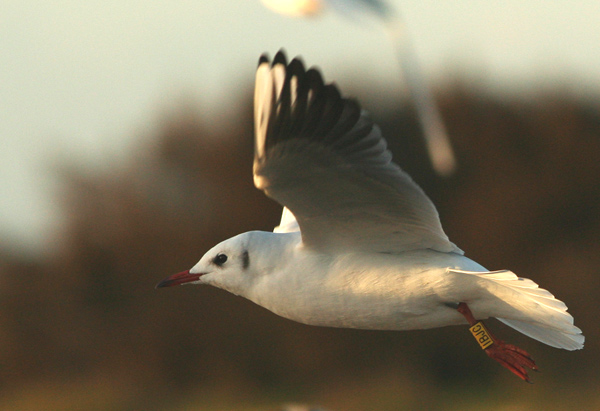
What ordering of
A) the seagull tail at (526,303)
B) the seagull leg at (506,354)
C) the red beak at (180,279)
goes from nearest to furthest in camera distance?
the seagull tail at (526,303), the seagull leg at (506,354), the red beak at (180,279)

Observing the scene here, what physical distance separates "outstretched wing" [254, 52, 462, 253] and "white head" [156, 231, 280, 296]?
350 millimetres

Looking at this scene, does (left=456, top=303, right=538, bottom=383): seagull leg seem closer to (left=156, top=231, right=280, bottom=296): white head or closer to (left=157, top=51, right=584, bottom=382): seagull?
(left=157, top=51, right=584, bottom=382): seagull

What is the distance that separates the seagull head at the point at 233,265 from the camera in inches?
145

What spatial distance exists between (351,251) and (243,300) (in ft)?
26.3

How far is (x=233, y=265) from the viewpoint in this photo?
3.70 m

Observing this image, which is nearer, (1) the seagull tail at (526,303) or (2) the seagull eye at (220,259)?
(1) the seagull tail at (526,303)

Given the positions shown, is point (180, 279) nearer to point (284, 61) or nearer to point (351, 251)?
point (351, 251)

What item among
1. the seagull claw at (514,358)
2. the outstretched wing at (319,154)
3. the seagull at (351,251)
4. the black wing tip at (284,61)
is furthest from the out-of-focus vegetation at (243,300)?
the black wing tip at (284,61)

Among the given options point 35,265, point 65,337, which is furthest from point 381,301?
point 35,265

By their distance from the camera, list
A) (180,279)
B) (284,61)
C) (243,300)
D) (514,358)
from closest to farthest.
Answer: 1. (284,61)
2. (514,358)
3. (180,279)
4. (243,300)

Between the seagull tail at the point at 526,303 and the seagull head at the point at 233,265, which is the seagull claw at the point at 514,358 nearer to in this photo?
the seagull tail at the point at 526,303

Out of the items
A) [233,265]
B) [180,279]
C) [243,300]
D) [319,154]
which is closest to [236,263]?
[233,265]

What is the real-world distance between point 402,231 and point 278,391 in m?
8.29

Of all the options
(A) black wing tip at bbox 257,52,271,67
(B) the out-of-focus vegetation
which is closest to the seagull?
(A) black wing tip at bbox 257,52,271,67
